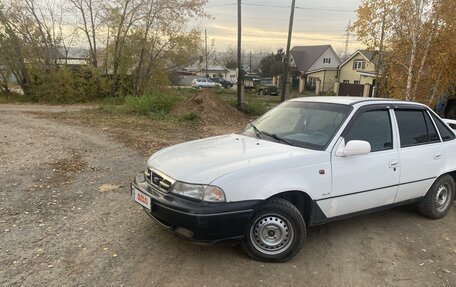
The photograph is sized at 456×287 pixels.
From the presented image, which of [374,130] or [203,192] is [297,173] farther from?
[374,130]

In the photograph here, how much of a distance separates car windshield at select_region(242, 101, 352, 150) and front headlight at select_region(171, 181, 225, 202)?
1.13 m

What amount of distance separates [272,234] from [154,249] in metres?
1.20

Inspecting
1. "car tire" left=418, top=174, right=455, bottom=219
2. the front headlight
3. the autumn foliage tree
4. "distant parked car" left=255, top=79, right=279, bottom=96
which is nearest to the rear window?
"car tire" left=418, top=174, right=455, bottom=219

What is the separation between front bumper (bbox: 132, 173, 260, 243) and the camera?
3.21 metres

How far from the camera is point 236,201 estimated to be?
10.8 feet

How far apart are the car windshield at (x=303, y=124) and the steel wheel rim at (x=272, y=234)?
2.77 feet

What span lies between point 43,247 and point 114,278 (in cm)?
102

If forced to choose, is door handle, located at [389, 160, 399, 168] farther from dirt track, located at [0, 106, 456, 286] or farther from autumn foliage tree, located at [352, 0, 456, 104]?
autumn foliage tree, located at [352, 0, 456, 104]

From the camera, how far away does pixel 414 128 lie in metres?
4.58

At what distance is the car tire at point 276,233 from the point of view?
11.4 ft

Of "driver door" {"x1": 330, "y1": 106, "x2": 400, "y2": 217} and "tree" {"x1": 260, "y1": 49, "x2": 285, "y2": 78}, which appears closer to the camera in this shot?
"driver door" {"x1": 330, "y1": 106, "x2": 400, "y2": 217}

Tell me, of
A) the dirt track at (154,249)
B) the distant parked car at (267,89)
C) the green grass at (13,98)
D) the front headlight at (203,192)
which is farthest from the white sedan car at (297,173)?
the distant parked car at (267,89)

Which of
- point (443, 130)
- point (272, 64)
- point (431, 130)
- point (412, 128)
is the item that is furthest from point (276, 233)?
point (272, 64)

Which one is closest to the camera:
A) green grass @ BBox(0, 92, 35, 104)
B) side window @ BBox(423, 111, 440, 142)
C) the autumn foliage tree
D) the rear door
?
the rear door
